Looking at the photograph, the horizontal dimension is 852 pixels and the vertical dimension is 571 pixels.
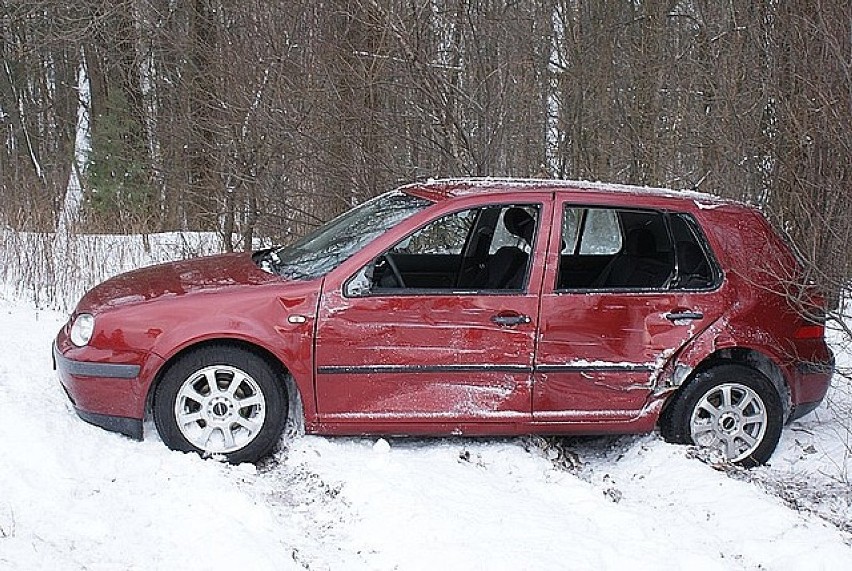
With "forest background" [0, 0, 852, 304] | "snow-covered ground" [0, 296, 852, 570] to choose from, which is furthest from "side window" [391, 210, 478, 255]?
"forest background" [0, 0, 852, 304]

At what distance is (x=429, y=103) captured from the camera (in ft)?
36.2

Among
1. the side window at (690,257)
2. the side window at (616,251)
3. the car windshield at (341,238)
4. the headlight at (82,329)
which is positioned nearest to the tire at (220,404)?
the headlight at (82,329)

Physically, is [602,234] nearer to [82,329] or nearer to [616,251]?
[616,251]

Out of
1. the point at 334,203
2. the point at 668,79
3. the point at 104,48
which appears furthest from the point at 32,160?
the point at 668,79

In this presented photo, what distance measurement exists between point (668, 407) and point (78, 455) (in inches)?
135

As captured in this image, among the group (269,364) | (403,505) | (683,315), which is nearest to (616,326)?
(683,315)

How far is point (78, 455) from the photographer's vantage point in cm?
503

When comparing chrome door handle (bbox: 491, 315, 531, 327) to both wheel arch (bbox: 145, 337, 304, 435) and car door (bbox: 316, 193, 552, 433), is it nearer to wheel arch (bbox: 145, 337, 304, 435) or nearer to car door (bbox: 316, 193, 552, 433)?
car door (bbox: 316, 193, 552, 433)

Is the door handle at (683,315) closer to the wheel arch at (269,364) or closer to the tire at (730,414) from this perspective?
the tire at (730,414)

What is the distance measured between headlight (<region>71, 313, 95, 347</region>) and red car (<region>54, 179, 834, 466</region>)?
18 mm

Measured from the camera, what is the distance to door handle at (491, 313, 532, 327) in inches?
212

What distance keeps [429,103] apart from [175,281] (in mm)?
6013

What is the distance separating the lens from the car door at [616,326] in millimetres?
5488

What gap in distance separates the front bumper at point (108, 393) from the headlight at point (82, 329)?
0.37ft
